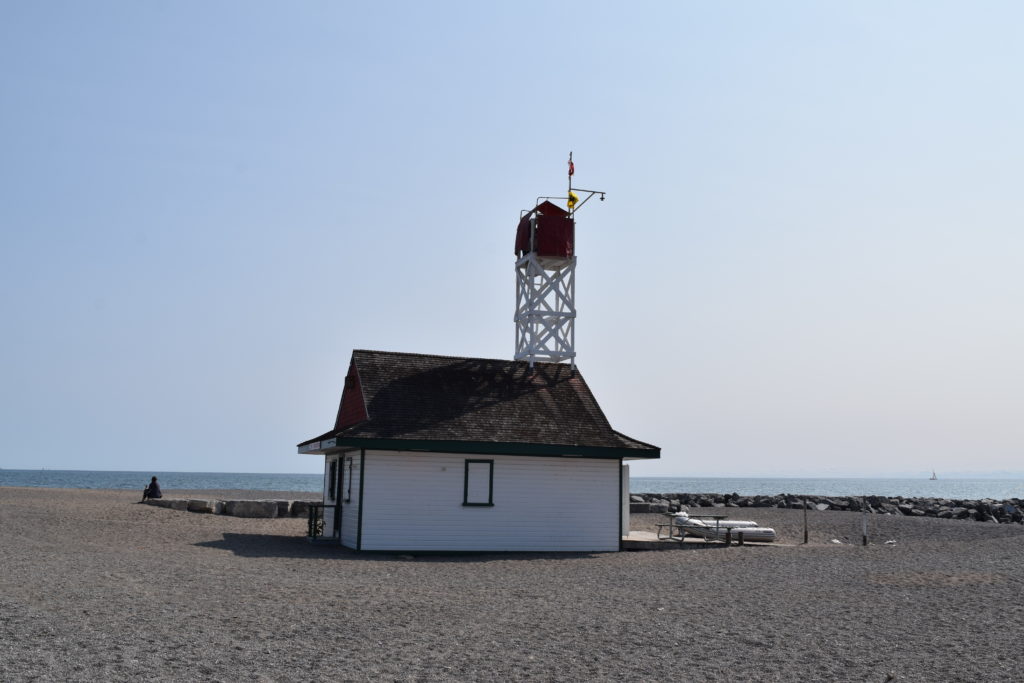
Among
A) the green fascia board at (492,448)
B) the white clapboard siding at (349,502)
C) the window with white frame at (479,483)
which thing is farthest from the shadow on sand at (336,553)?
the green fascia board at (492,448)

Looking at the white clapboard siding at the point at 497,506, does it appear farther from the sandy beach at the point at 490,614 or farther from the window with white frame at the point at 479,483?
the sandy beach at the point at 490,614

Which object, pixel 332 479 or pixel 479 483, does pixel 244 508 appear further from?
pixel 479 483

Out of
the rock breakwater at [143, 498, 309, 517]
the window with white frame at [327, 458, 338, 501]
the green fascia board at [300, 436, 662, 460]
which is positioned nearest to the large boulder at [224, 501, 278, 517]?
the rock breakwater at [143, 498, 309, 517]

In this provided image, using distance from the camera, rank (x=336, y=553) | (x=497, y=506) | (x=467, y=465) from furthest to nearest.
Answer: (x=497, y=506), (x=467, y=465), (x=336, y=553)

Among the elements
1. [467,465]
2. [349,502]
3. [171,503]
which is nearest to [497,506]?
[467,465]

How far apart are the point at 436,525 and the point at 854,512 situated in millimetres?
27007

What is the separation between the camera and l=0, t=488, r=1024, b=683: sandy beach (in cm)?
959

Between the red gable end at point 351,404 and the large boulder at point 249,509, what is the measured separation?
265 inches

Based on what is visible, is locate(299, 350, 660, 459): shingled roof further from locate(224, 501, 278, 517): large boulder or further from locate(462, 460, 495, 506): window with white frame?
locate(224, 501, 278, 517): large boulder

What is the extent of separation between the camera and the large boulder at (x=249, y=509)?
31844mm

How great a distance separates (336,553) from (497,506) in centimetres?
400

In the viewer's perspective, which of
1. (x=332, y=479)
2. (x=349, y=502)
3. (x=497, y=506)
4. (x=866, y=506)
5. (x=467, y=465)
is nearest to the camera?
(x=467, y=465)

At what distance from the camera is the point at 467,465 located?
23000 millimetres

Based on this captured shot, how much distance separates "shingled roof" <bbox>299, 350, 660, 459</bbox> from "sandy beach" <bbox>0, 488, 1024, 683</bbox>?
2.69 m
